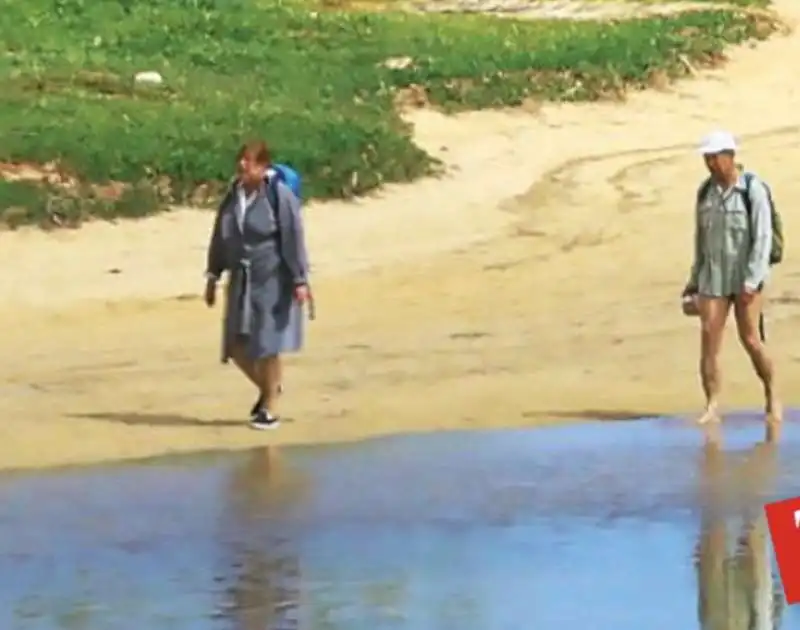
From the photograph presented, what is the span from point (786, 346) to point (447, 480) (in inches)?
166

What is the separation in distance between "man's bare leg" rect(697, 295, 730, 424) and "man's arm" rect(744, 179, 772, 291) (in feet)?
0.77

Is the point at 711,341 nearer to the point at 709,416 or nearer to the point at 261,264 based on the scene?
the point at 709,416

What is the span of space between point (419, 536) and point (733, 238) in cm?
272

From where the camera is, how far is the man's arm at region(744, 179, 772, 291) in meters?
11.5

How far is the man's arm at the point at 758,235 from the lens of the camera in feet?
37.6

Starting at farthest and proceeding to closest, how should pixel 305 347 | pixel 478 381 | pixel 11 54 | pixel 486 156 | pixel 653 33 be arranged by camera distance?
pixel 653 33, pixel 11 54, pixel 486 156, pixel 305 347, pixel 478 381

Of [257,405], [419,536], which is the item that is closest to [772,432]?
[257,405]

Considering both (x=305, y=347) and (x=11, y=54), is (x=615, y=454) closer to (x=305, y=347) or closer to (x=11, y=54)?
(x=305, y=347)

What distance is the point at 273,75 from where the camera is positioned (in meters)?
24.5

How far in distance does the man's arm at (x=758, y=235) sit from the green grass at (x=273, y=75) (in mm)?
7465

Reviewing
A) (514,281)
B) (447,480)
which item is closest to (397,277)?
(514,281)

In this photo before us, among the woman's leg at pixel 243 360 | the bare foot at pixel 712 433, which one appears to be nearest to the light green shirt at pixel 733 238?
the bare foot at pixel 712 433

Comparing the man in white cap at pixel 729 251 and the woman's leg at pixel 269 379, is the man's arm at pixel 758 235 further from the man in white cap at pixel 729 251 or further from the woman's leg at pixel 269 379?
the woman's leg at pixel 269 379

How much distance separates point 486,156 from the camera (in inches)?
873
